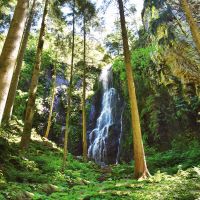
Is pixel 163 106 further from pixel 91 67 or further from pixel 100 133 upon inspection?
pixel 91 67

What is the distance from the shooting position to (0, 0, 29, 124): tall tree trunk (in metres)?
4.14

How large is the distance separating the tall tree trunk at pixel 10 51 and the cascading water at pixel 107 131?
17.0m

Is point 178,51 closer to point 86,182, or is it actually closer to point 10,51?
point 86,182

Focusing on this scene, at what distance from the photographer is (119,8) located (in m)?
12.5

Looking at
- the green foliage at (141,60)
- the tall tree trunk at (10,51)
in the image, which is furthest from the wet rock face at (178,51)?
the tall tree trunk at (10,51)

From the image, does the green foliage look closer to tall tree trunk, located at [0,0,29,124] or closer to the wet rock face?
the wet rock face

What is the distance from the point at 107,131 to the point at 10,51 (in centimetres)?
1860

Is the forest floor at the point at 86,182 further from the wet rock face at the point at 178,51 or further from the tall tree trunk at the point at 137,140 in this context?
the wet rock face at the point at 178,51

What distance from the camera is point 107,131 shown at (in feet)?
74.2

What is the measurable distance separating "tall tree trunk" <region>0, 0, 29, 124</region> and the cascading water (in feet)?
55.9

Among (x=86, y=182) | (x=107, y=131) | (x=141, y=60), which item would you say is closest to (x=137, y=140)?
(x=86, y=182)

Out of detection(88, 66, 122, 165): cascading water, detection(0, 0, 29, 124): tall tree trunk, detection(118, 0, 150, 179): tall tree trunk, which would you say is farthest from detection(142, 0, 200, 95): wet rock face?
detection(0, 0, 29, 124): tall tree trunk

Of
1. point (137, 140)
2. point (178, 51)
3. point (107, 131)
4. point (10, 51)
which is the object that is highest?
point (178, 51)

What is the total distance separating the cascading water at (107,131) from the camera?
853 inches
